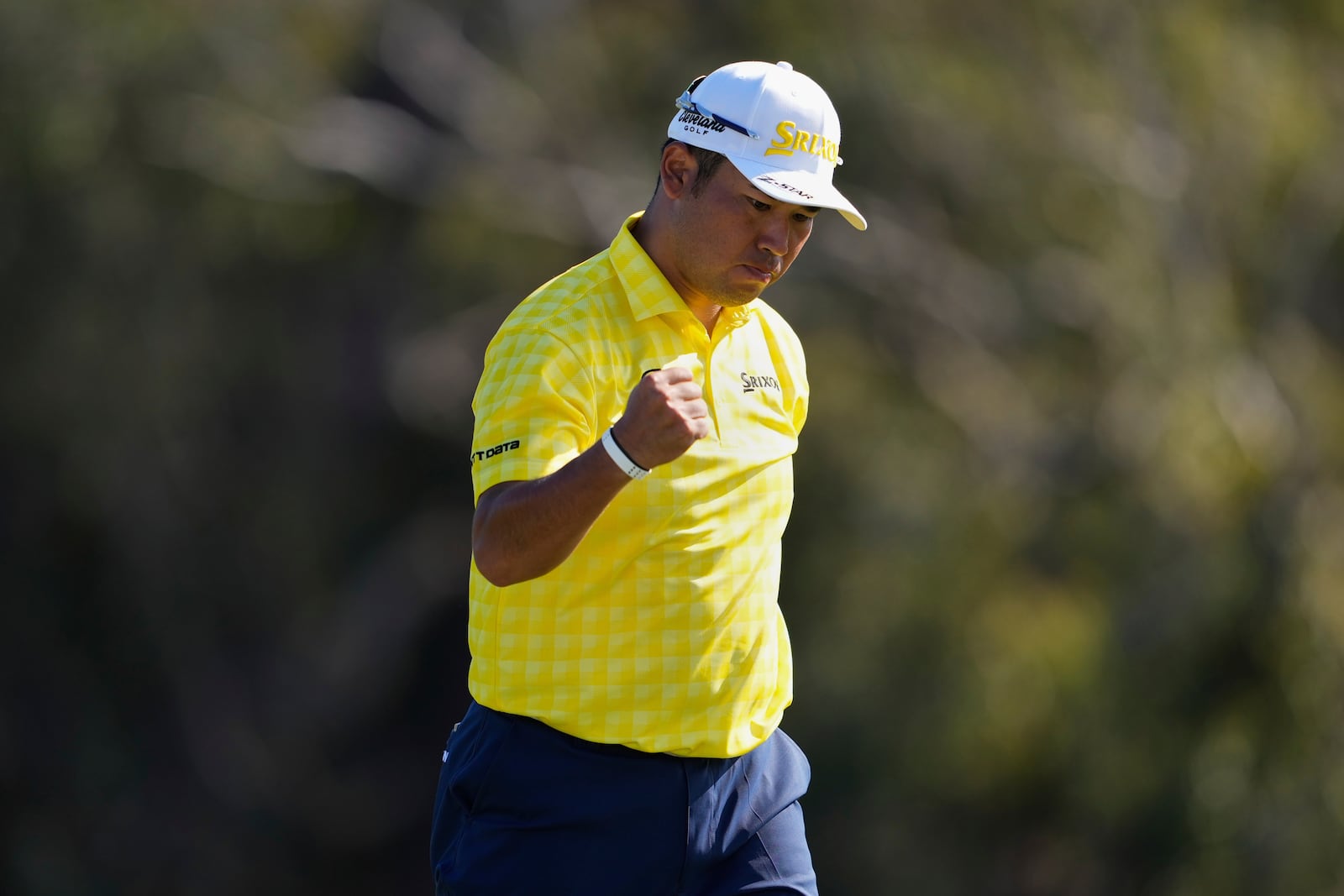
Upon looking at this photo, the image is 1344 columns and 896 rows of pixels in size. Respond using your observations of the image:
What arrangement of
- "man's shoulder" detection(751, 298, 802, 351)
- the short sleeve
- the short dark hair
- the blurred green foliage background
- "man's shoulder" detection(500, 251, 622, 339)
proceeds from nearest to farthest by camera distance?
1. the short sleeve
2. "man's shoulder" detection(500, 251, 622, 339)
3. the short dark hair
4. "man's shoulder" detection(751, 298, 802, 351)
5. the blurred green foliage background

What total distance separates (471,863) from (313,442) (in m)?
9.34

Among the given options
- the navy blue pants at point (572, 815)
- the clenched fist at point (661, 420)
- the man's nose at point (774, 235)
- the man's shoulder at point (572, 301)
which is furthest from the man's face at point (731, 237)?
the navy blue pants at point (572, 815)

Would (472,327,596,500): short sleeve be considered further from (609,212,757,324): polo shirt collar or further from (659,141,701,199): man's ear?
(659,141,701,199): man's ear

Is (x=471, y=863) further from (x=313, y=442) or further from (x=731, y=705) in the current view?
(x=313, y=442)

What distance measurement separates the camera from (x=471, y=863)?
2.49m

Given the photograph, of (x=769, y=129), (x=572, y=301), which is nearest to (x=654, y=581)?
(x=572, y=301)

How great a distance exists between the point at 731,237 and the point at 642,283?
5.4 inches

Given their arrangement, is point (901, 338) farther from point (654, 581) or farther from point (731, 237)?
point (654, 581)

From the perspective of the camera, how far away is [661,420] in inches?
84.4

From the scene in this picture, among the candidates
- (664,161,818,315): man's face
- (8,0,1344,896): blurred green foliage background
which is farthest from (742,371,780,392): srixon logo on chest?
(8,0,1344,896): blurred green foliage background

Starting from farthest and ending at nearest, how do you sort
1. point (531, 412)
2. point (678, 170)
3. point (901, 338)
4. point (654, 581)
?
point (901, 338) → point (678, 170) → point (654, 581) → point (531, 412)

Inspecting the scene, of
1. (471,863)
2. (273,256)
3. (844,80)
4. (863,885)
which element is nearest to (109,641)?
(273,256)

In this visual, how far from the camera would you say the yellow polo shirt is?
7.72 feet

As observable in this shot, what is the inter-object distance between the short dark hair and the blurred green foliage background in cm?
616
